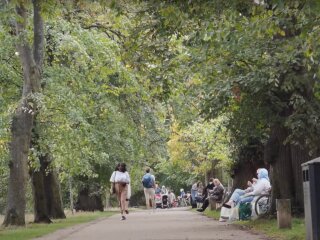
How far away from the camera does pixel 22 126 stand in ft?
58.7

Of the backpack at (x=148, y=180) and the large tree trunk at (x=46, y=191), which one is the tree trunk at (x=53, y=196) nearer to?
the large tree trunk at (x=46, y=191)

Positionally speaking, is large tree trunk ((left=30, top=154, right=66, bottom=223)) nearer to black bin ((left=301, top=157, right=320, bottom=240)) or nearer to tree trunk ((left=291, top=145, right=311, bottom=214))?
tree trunk ((left=291, top=145, right=311, bottom=214))

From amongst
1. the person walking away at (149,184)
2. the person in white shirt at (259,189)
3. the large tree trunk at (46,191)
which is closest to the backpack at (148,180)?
the person walking away at (149,184)

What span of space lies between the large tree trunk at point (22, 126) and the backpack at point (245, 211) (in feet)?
19.7

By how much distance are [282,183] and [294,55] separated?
4262 mm

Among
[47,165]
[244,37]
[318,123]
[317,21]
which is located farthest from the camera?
[47,165]

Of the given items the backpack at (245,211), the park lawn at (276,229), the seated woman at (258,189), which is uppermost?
the seated woman at (258,189)

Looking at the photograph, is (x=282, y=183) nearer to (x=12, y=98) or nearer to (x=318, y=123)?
(x=318, y=123)

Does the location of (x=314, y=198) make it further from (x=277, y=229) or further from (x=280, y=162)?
(x=280, y=162)

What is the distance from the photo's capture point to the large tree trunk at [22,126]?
1730cm

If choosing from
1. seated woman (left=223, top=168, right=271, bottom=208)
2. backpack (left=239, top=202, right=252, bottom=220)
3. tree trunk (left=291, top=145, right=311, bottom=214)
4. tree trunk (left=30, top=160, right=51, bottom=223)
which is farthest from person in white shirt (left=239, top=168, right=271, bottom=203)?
tree trunk (left=30, top=160, right=51, bottom=223)

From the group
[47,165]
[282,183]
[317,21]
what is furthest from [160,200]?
[317,21]

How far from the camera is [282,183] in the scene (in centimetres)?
1692

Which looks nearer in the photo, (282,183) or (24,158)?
(282,183)
